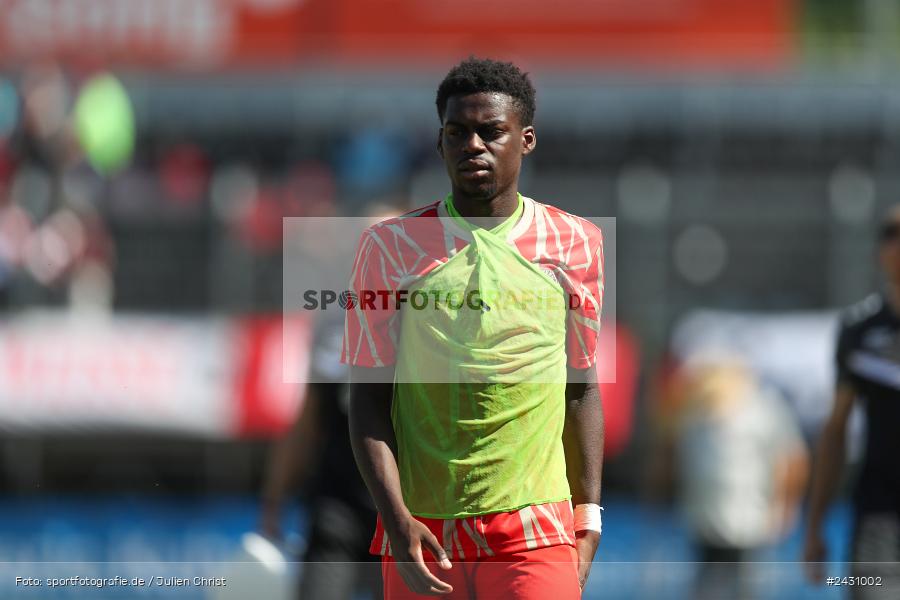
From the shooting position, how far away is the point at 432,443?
328 centimetres

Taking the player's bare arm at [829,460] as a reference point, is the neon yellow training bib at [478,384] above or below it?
above

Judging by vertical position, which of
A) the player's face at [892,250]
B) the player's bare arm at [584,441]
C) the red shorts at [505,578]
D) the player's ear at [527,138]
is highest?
the player's ear at [527,138]

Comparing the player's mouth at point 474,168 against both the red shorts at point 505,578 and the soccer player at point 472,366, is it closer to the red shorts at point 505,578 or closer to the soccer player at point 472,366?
the soccer player at point 472,366

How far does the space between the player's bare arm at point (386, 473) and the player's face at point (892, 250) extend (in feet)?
9.66

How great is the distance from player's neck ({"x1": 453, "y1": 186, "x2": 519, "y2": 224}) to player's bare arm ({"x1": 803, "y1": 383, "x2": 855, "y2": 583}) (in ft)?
9.00

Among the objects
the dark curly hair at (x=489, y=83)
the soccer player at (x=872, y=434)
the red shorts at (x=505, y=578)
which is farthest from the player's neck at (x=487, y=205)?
the soccer player at (x=872, y=434)

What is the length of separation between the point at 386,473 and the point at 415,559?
0.69ft

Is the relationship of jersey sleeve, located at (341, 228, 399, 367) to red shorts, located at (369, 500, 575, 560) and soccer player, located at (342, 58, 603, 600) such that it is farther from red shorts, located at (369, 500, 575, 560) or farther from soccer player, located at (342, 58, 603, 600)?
red shorts, located at (369, 500, 575, 560)

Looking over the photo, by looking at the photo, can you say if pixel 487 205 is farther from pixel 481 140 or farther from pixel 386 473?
pixel 386 473

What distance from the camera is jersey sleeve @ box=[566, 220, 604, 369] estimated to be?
11.0 ft

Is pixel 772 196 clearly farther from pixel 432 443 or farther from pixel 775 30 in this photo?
pixel 432 443

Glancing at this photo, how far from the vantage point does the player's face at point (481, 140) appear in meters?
3.21

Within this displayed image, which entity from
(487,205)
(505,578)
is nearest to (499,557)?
(505,578)

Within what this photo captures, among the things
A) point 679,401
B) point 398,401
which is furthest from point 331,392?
point 679,401
